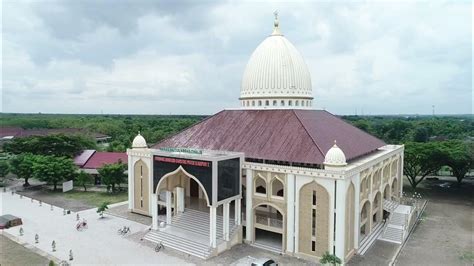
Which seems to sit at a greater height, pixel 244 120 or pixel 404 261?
pixel 244 120

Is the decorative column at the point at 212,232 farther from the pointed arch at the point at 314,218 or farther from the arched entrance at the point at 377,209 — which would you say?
the arched entrance at the point at 377,209

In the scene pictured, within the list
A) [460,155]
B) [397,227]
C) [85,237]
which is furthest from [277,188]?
→ [460,155]

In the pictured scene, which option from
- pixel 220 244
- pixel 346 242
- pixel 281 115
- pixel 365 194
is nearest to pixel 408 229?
pixel 365 194

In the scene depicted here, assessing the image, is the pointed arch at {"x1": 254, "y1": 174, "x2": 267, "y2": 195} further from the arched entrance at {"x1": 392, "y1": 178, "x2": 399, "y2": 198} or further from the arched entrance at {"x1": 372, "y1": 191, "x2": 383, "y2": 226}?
the arched entrance at {"x1": 392, "y1": 178, "x2": 399, "y2": 198}

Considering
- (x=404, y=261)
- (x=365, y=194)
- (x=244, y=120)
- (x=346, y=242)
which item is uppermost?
(x=244, y=120)

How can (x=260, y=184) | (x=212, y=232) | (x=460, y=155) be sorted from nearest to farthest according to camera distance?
(x=212, y=232), (x=260, y=184), (x=460, y=155)

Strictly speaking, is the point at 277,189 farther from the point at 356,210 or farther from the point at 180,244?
the point at 180,244

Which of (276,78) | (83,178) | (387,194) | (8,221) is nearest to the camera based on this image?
(8,221)

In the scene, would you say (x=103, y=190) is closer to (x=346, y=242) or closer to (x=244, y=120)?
(x=244, y=120)
